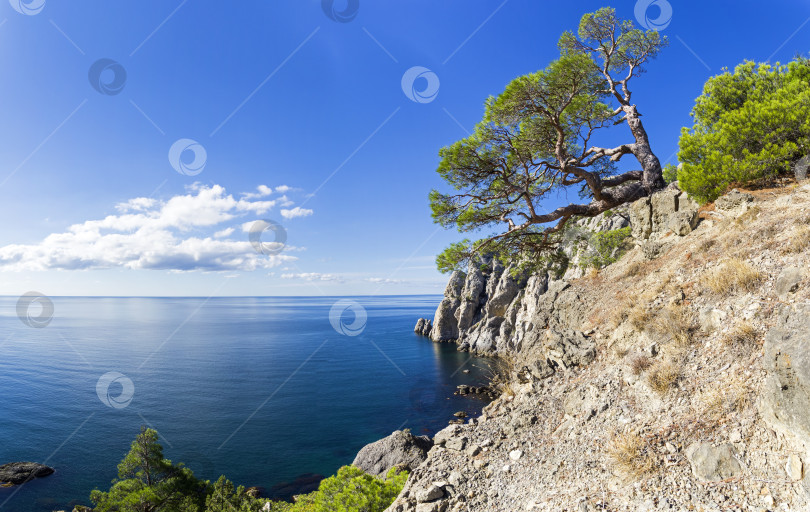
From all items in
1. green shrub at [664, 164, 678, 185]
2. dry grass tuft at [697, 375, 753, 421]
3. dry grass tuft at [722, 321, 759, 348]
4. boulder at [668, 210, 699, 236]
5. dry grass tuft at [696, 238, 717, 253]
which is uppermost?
green shrub at [664, 164, 678, 185]

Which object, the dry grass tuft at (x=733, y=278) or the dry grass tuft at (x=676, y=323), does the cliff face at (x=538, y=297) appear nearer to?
the dry grass tuft at (x=676, y=323)

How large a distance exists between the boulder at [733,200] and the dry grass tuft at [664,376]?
8.19m

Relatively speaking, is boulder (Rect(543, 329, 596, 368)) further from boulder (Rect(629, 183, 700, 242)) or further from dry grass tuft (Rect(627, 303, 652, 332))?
boulder (Rect(629, 183, 700, 242))

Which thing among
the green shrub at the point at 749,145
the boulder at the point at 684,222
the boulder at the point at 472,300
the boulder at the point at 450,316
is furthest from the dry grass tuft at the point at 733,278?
the boulder at the point at 450,316

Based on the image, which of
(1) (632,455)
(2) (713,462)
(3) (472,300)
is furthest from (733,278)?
(3) (472,300)

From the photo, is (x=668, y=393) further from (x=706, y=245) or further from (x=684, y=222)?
(x=684, y=222)

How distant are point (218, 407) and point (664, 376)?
48.3 metres

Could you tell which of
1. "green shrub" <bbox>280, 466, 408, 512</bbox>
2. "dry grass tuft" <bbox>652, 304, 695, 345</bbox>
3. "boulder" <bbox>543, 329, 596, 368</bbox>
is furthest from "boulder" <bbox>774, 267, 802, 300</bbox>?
"green shrub" <bbox>280, 466, 408, 512</bbox>

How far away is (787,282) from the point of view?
707 centimetres

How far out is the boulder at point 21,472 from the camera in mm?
27703

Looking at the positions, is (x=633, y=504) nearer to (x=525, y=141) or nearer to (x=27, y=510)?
(x=525, y=141)

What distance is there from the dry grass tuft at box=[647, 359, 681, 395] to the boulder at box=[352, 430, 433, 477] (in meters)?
15.6

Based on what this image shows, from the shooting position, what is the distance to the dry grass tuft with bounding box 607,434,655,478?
5901 millimetres

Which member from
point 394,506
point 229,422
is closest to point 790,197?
point 394,506
